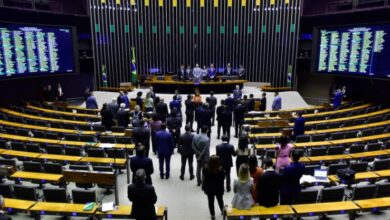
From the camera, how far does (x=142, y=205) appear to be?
4414 millimetres

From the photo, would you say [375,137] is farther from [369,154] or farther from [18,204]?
[18,204]

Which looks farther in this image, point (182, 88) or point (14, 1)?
point (182, 88)

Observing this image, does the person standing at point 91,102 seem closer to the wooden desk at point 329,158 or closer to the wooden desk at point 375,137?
the wooden desk at point 329,158

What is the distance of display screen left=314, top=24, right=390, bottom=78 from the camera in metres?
12.8

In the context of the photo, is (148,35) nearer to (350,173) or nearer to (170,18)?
(170,18)

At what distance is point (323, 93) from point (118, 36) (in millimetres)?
13238

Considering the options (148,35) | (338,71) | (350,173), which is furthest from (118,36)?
(350,173)

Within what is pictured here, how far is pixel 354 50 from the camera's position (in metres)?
13.9

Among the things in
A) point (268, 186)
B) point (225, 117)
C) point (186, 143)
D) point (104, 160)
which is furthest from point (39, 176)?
point (225, 117)

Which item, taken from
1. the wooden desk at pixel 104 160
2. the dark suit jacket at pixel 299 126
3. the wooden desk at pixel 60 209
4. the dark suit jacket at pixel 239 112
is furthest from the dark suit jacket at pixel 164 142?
the dark suit jacket at pixel 299 126

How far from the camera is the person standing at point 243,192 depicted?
481cm

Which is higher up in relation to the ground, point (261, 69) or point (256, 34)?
point (256, 34)

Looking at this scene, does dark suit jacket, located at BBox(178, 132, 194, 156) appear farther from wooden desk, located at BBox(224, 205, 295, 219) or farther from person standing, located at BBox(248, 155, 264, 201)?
wooden desk, located at BBox(224, 205, 295, 219)

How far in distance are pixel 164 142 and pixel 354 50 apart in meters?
10.7
